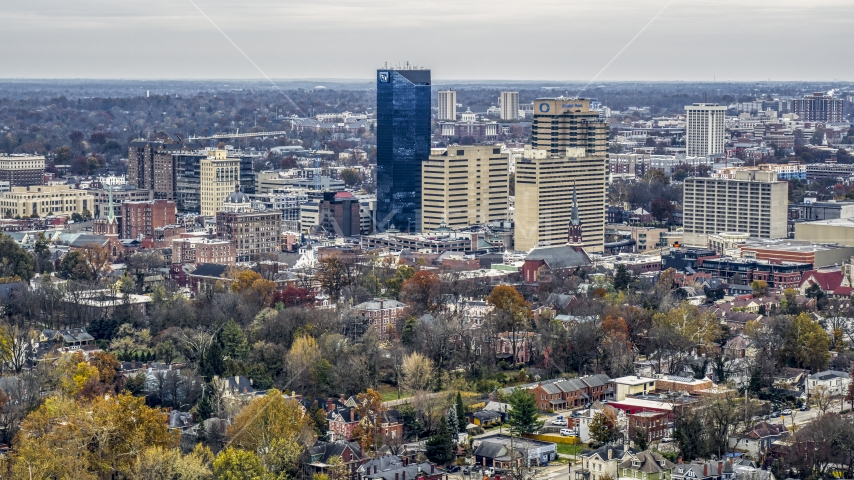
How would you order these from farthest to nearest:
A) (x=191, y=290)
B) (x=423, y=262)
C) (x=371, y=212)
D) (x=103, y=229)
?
1. (x=371, y=212)
2. (x=103, y=229)
3. (x=423, y=262)
4. (x=191, y=290)

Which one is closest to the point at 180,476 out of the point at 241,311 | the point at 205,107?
the point at 241,311

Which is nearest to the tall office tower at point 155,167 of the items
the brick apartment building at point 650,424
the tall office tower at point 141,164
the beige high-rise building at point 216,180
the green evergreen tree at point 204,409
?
the tall office tower at point 141,164

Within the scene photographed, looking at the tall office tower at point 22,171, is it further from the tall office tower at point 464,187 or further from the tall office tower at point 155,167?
the tall office tower at point 464,187

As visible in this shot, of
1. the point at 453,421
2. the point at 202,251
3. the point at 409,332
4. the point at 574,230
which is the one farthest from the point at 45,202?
the point at 453,421

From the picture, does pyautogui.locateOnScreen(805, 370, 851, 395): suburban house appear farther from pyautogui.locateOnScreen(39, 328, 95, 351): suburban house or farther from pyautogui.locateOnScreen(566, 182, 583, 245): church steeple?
pyautogui.locateOnScreen(566, 182, 583, 245): church steeple

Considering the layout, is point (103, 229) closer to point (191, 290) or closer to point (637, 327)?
point (191, 290)

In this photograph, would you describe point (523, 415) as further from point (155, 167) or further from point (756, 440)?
point (155, 167)
